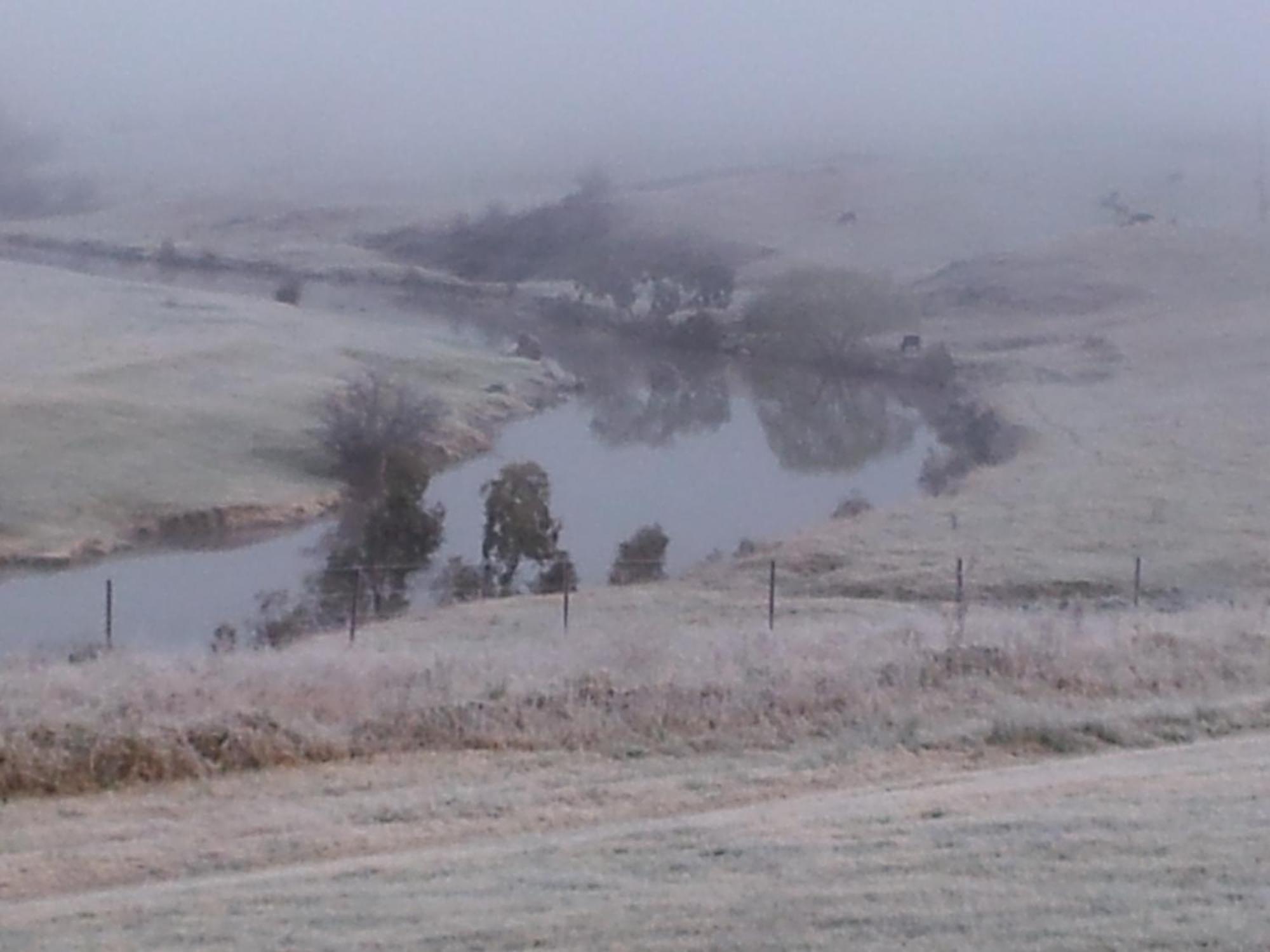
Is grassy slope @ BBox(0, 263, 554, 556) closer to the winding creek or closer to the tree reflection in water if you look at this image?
the winding creek

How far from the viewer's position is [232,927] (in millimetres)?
8531

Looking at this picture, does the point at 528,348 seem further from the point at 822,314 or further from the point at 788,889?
the point at 788,889

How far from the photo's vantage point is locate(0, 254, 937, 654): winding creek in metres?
30.7

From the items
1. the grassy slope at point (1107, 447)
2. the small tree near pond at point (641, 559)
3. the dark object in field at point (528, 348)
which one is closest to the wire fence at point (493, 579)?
the small tree near pond at point (641, 559)

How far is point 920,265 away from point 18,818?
90489 millimetres

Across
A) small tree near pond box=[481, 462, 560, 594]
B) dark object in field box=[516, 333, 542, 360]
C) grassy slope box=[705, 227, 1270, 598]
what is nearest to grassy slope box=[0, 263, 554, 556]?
dark object in field box=[516, 333, 542, 360]

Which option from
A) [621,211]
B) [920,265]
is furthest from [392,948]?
[621,211]

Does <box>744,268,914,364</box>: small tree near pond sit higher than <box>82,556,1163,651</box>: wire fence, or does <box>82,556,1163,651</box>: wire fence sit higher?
<box>744,268,914,364</box>: small tree near pond

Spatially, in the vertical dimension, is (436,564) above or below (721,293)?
below

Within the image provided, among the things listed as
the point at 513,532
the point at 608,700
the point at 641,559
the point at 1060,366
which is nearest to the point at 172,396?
the point at 513,532

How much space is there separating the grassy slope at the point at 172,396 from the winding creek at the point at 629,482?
80.5 inches

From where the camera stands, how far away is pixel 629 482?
4444 cm

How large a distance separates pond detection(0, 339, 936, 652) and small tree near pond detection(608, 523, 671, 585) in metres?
0.36

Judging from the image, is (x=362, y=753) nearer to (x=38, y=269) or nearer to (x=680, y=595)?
(x=680, y=595)
